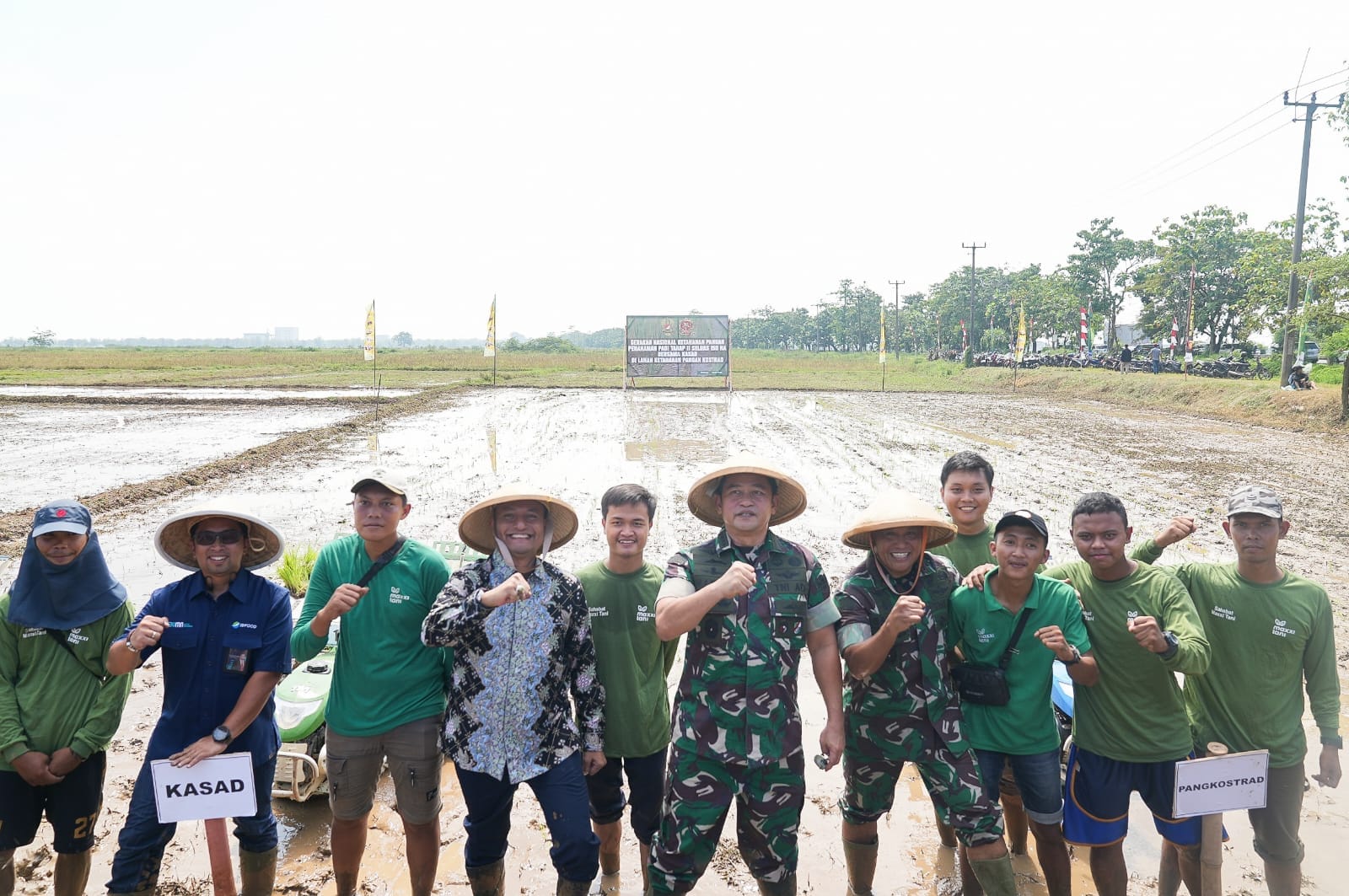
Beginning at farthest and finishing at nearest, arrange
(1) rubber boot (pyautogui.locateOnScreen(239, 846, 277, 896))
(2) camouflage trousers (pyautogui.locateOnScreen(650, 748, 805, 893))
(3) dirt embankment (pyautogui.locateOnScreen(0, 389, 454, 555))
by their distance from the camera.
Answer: (3) dirt embankment (pyautogui.locateOnScreen(0, 389, 454, 555)) < (1) rubber boot (pyautogui.locateOnScreen(239, 846, 277, 896)) < (2) camouflage trousers (pyautogui.locateOnScreen(650, 748, 805, 893))

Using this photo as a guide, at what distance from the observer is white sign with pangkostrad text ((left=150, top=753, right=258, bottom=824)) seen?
270cm

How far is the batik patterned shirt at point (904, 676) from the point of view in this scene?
2916 mm

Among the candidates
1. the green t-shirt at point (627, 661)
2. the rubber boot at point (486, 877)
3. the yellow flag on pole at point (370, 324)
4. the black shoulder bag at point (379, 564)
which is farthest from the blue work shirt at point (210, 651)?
the yellow flag on pole at point (370, 324)

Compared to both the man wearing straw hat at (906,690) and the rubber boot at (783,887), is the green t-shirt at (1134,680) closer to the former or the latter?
the man wearing straw hat at (906,690)

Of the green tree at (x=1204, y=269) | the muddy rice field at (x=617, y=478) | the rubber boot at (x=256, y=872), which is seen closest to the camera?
the rubber boot at (x=256, y=872)

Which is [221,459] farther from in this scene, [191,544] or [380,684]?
[380,684]

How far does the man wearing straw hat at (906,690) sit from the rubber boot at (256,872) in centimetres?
224

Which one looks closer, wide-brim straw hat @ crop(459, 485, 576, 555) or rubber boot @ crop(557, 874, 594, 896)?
rubber boot @ crop(557, 874, 594, 896)

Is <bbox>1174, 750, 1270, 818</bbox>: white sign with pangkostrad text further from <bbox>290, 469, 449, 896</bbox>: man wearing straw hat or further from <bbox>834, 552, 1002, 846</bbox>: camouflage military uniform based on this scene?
<bbox>290, 469, 449, 896</bbox>: man wearing straw hat

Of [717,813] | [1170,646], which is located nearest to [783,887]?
[717,813]

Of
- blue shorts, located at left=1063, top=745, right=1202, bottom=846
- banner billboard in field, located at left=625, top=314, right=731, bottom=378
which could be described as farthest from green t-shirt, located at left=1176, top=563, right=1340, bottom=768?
banner billboard in field, located at left=625, top=314, right=731, bottom=378

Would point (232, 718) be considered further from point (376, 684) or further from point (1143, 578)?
point (1143, 578)

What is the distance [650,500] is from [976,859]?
1739mm

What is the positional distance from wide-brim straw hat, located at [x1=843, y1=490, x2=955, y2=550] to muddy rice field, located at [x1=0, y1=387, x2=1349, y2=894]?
1555 millimetres
